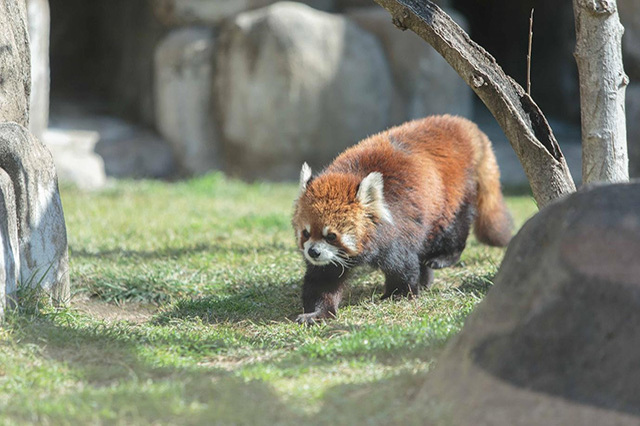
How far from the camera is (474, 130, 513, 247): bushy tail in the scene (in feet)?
21.2

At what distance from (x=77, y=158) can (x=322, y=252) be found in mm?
6725

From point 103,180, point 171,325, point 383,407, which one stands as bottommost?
point 103,180

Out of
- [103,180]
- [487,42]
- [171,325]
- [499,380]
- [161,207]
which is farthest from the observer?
[487,42]

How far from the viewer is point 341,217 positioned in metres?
5.38

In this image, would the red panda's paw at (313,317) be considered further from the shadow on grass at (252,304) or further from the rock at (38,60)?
the rock at (38,60)

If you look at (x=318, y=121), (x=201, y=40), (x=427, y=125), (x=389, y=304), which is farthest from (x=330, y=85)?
(x=389, y=304)

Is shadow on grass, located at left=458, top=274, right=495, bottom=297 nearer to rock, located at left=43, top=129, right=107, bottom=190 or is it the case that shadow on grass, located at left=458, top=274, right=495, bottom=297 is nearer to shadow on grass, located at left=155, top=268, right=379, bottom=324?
shadow on grass, located at left=155, top=268, right=379, bottom=324

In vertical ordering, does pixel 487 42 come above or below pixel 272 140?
above

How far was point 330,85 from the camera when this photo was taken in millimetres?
11617

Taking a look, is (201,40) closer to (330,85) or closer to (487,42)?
(330,85)

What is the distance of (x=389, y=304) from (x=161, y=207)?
4478mm

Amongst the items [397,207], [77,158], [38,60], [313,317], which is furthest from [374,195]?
[77,158]

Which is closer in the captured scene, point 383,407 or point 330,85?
point 383,407

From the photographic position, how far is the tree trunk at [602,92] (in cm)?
500
